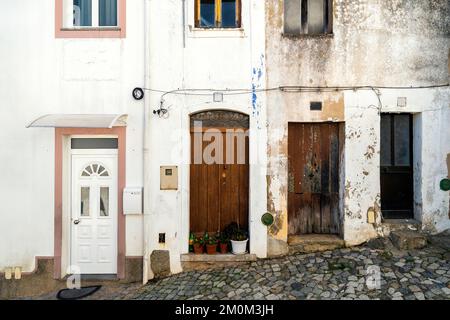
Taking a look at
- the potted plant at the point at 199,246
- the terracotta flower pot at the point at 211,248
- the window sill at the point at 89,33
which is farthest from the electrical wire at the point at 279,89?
the terracotta flower pot at the point at 211,248

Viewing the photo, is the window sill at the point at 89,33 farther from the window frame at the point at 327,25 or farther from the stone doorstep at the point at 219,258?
the stone doorstep at the point at 219,258

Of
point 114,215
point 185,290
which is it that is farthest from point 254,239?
point 114,215

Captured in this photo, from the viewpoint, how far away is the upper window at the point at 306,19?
5.71 metres

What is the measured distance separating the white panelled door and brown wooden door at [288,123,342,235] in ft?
11.2

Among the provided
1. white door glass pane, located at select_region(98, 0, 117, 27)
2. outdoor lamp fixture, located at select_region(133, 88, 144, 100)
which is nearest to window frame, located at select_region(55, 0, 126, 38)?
white door glass pane, located at select_region(98, 0, 117, 27)

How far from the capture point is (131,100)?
5.54 metres

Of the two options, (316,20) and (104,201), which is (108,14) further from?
(316,20)

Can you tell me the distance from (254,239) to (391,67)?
4.02 meters

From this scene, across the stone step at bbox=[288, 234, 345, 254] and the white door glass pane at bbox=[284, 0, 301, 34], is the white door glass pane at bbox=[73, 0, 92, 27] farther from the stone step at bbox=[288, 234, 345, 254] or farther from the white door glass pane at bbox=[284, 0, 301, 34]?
the stone step at bbox=[288, 234, 345, 254]

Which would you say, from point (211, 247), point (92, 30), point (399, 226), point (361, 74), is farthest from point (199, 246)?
→ point (92, 30)

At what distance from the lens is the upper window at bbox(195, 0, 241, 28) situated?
568 centimetres

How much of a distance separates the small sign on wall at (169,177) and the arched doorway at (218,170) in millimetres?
340

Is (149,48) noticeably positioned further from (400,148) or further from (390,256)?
(390,256)

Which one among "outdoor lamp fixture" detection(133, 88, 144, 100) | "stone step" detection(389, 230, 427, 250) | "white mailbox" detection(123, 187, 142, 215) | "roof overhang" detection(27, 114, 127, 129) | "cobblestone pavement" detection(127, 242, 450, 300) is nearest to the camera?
"cobblestone pavement" detection(127, 242, 450, 300)
